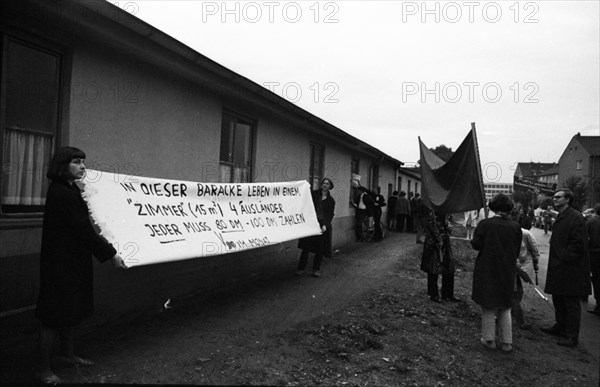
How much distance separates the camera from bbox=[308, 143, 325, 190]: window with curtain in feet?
36.9

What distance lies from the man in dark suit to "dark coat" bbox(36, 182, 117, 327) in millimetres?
5306

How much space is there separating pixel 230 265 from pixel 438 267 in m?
3.47

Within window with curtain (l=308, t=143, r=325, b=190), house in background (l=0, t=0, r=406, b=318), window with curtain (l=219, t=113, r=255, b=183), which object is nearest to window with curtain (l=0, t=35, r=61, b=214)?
house in background (l=0, t=0, r=406, b=318)

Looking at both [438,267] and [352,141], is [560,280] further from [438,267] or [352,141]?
[352,141]

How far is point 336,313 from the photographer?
5.87m

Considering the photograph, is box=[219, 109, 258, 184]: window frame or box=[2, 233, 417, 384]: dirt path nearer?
box=[2, 233, 417, 384]: dirt path

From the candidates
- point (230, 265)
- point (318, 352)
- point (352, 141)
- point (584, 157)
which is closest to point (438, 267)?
point (318, 352)

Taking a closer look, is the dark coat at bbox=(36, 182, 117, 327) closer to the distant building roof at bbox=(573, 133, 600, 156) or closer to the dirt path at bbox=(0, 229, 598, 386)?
the dirt path at bbox=(0, 229, 598, 386)

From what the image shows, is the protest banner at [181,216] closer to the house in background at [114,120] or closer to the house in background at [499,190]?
the house in background at [114,120]

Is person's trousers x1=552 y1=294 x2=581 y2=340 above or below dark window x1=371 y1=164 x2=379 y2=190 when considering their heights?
below

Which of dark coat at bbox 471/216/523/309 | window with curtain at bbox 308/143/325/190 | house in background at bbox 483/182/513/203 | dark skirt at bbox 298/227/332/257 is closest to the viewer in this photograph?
dark coat at bbox 471/216/523/309

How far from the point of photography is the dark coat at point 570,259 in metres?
5.06

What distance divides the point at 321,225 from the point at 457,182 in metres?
3.04

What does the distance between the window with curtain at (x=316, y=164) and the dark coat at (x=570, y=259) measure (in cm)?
666
